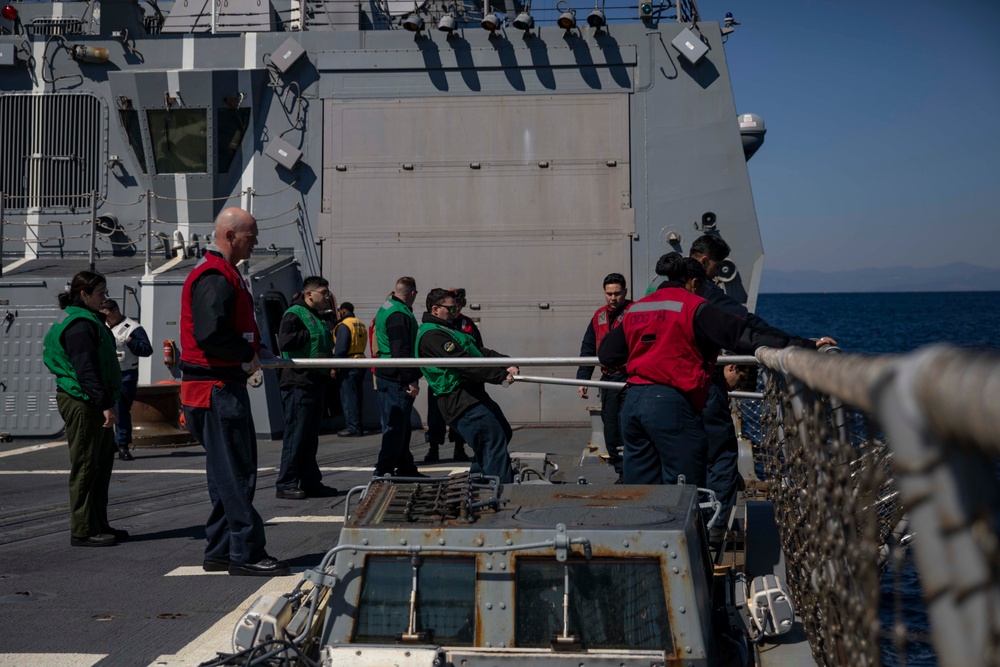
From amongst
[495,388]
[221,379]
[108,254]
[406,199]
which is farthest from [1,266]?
[221,379]

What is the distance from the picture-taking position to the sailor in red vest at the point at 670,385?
5.23m

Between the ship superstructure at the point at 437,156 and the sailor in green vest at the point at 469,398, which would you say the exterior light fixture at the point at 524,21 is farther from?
the sailor in green vest at the point at 469,398

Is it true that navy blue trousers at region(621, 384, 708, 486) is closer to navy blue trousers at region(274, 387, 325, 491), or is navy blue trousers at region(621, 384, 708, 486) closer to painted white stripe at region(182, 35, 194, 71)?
navy blue trousers at region(274, 387, 325, 491)

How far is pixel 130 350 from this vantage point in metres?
10.8

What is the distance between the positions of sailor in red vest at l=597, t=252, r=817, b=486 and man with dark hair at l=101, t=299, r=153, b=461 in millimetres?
6613

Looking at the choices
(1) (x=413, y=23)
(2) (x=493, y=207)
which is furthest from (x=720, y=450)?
(1) (x=413, y=23)

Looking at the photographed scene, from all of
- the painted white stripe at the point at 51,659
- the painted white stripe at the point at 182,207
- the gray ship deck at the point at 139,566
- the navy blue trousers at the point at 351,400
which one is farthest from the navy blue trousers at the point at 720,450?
the painted white stripe at the point at 182,207

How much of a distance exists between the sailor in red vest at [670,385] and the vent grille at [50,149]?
1163cm

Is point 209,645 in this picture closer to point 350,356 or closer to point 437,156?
point 350,356

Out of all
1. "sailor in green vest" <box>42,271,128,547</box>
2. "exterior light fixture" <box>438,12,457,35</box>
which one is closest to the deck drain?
"sailor in green vest" <box>42,271,128,547</box>

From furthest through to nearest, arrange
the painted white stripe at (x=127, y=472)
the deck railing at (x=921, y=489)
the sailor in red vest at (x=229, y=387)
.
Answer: the painted white stripe at (x=127, y=472)
the sailor in red vest at (x=229, y=387)
the deck railing at (x=921, y=489)

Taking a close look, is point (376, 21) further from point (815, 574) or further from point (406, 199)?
point (815, 574)

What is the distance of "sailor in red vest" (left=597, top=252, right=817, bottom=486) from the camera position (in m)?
5.23

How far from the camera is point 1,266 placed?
13.5m
